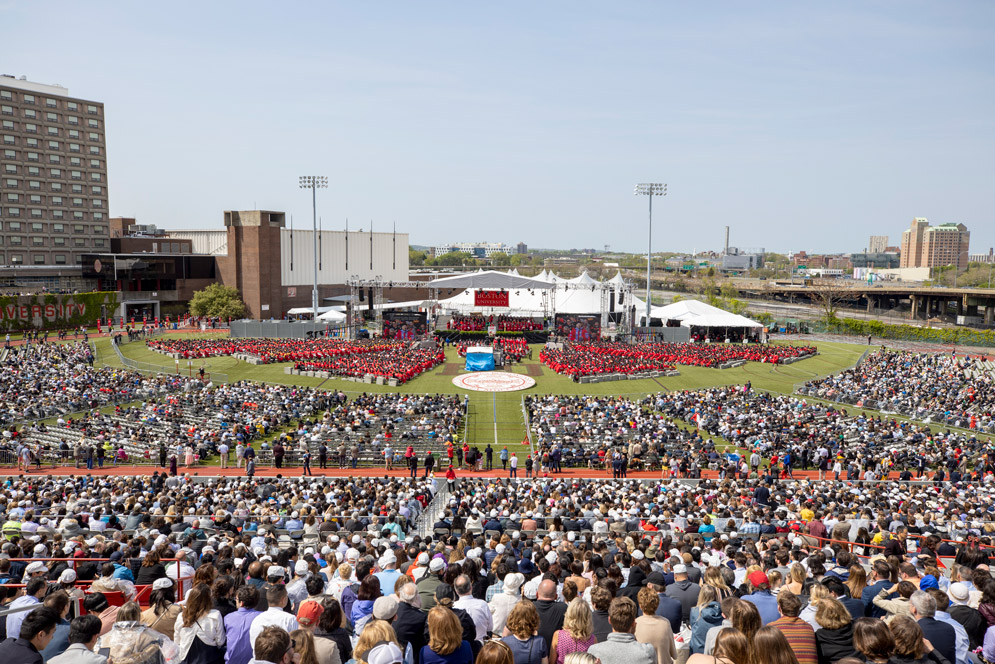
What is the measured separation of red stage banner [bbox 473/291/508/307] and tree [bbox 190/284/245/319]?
2725 cm

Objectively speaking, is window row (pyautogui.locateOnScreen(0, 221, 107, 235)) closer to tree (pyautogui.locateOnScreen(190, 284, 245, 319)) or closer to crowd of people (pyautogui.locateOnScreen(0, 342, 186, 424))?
tree (pyautogui.locateOnScreen(190, 284, 245, 319))

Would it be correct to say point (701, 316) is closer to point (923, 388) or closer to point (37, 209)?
point (923, 388)

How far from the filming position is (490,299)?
61594 mm

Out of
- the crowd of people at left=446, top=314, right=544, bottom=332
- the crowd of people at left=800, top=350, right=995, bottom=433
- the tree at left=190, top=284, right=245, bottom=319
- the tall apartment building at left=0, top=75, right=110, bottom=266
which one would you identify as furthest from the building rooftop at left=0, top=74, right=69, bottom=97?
the crowd of people at left=800, top=350, right=995, bottom=433

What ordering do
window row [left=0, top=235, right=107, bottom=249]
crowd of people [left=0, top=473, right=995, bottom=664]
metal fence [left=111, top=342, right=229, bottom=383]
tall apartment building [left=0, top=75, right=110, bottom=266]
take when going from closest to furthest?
crowd of people [left=0, top=473, right=995, bottom=664] → metal fence [left=111, top=342, right=229, bottom=383] → window row [left=0, top=235, right=107, bottom=249] → tall apartment building [left=0, top=75, right=110, bottom=266]

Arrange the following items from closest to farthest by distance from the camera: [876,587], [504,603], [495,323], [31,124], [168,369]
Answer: [504,603]
[876,587]
[168,369]
[495,323]
[31,124]

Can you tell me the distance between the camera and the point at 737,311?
8356 cm

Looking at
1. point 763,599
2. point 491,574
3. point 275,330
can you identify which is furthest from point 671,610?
point 275,330

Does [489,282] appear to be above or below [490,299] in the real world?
above

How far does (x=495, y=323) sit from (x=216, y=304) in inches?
1210

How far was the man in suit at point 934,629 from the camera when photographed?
588cm

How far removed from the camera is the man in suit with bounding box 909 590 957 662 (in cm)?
588

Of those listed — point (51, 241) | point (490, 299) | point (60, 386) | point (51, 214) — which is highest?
point (51, 214)

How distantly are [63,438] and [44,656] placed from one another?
82.1 ft
